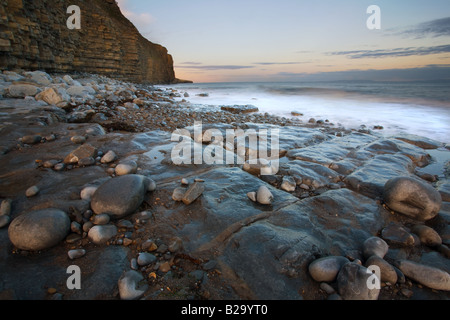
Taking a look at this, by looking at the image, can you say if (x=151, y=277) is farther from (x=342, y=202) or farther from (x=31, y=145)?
(x=31, y=145)

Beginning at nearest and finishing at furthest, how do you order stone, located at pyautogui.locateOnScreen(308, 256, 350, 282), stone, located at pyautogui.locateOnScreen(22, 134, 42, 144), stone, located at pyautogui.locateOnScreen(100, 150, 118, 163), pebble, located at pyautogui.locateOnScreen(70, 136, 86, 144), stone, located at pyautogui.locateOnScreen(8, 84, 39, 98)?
stone, located at pyautogui.locateOnScreen(308, 256, 350, 282)
stone, located at pyautogui.locateOnScreen(100, 150, 118, 163)
stone, located at pyautogui.locateOnScreen(22, 134, 42, 144)
pebble, located at pyautogui.locateOnScreen(70, 136, 86, 144)
stone, located at pyautogui.locateOnScreen(8, 84, 39, 98)

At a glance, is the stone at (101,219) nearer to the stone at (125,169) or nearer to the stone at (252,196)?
the stone at (125,169)

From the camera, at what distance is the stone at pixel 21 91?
6.17 meters

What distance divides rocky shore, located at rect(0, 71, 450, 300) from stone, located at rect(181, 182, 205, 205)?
10mm

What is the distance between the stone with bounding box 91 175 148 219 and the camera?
190cm

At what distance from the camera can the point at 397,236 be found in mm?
1863

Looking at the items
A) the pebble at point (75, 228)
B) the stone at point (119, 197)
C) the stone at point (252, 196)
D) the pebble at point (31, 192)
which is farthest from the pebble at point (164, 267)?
the pebble at point (31, 192)

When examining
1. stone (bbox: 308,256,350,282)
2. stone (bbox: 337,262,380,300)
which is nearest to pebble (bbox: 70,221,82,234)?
stone (bbox: 308,256,350,282)

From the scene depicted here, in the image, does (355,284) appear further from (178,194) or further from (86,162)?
(86,162)

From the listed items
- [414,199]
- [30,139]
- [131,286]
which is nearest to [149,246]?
[131,286]

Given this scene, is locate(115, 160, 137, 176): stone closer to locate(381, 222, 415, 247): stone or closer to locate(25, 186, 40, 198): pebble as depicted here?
locate(25, 186, 40, 198): pebble

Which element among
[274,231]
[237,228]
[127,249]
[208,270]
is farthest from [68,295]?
[274,231]
